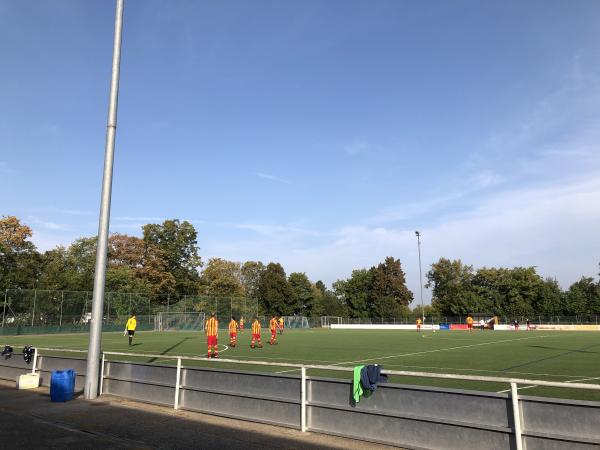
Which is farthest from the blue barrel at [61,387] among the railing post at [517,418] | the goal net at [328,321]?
the goal net at [328,321]

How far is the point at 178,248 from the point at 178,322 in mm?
39773

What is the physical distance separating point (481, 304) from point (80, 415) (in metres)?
90.9

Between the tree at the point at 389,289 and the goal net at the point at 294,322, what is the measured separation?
92.3 feet

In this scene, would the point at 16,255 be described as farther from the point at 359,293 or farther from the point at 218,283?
the point at 359,293

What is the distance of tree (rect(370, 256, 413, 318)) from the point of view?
4146 inches

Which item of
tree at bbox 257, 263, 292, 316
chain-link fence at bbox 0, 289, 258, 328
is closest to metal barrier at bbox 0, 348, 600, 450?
chain-link fence at bbox 0, 289, 258, 328

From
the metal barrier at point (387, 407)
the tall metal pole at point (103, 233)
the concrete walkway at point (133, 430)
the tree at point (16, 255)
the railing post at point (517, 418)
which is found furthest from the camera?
the tree at point (16, 255)

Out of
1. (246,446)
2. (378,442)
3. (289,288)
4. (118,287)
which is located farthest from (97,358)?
(289,288)

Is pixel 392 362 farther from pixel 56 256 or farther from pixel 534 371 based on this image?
pixel 56 256

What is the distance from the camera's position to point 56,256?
8869cm

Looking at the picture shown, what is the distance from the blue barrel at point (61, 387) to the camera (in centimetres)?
1098

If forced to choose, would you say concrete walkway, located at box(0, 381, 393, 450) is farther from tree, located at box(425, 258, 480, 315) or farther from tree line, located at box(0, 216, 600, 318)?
tree, located at box(425, 258, 480, 315)

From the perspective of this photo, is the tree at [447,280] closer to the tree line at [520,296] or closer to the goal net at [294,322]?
the tree line at [520,296]

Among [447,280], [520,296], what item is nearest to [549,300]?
[520,296]
